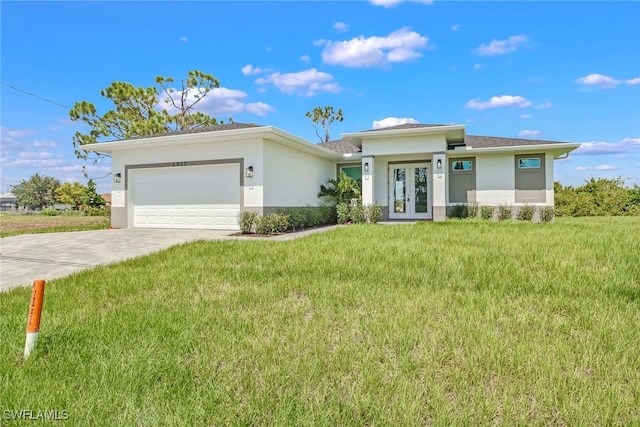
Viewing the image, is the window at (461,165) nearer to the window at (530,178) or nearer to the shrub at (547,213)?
the window at (530,178)

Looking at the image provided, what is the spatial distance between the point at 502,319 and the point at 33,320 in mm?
3953

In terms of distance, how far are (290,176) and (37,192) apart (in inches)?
2431

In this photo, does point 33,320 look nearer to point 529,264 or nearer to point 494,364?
point 494,364

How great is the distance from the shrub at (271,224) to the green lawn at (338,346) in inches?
208

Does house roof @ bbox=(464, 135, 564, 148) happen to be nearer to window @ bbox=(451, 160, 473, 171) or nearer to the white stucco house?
the white stucco house

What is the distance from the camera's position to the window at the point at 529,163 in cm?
1470

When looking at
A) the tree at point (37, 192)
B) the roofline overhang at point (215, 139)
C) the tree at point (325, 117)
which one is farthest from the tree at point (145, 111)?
the tree at point (37, 192)

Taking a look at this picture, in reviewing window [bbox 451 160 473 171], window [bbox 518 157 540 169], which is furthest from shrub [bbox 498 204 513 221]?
window [bbox 451 160 473 171]

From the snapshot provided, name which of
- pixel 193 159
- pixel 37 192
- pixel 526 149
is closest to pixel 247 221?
pixel 193 159

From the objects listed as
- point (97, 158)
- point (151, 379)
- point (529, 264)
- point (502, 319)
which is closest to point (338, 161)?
point (529, 264)

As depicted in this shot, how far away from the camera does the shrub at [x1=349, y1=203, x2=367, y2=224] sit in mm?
13836

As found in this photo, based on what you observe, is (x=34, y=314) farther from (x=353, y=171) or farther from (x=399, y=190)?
(x=353, y=171)

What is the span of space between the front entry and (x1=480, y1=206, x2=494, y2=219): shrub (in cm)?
220

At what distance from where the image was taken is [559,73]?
43.7 feet
